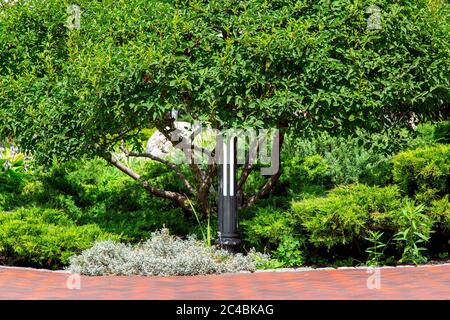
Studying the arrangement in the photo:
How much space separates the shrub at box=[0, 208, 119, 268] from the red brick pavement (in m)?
0.30

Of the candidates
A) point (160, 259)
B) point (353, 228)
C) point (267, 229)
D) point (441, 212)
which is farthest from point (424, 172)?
point (160, 259)

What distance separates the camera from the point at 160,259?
9633mm

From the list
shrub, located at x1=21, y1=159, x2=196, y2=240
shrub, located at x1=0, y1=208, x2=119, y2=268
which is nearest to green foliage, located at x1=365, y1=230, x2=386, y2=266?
shrub, located at x1=21, y1=159, x2=196, y2=240

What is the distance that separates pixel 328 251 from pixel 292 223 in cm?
57

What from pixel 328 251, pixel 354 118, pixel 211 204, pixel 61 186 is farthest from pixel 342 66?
pixel 61 186

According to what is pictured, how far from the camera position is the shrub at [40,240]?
402 inches

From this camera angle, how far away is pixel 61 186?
12.9 metres

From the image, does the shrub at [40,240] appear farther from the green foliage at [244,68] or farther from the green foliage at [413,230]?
the green foliage at [413,230]

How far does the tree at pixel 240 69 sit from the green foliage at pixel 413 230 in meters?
1.37

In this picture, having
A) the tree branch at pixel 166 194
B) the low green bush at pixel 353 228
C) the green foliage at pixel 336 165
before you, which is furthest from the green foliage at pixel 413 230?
the tree branch at pixel 166 194

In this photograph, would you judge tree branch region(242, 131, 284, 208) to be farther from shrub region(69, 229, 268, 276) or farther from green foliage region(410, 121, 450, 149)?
green foliage region(410, 121, 450, 149)

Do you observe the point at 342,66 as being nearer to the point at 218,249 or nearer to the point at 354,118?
the point at 354,118

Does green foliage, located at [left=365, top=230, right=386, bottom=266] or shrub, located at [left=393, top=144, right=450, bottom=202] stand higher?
shrub, located at [left=393, top=144, right=450, bottom=202]

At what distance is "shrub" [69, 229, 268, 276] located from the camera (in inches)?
375
